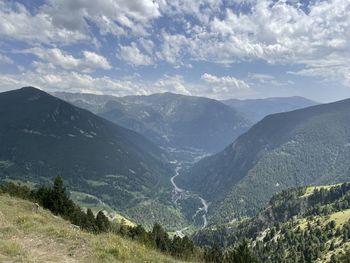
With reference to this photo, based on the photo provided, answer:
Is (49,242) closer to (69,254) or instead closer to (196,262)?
(69,254)

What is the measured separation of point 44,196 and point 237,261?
4552cm

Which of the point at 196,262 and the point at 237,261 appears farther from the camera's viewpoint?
the point at 237,261

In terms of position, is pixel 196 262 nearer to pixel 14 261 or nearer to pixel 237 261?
pixel 14 261

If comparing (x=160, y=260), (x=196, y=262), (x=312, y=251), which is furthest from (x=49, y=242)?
(x=312, y=251)

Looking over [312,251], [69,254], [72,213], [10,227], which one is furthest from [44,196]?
[312,251]

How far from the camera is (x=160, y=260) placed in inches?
799

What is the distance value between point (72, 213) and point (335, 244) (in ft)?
535

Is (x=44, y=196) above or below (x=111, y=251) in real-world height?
below

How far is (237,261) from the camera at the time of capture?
53281 millimetres

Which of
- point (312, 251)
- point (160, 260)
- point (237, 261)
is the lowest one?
point (312, 251)

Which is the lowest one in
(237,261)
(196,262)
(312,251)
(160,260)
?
(312,251)

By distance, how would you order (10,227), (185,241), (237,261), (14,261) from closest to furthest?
1. (14,261)
2. (10,227)
3. (237,261)
4. (185,241)

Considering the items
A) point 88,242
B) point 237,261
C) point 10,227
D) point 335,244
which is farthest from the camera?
point 335,244

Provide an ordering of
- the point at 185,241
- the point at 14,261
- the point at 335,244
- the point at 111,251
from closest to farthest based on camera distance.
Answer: the point at 14,261 < the point at 111,251 < the point at 185,241 < the point at 335,244
